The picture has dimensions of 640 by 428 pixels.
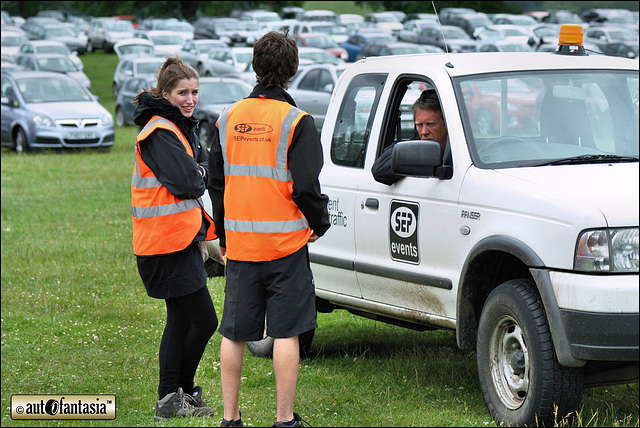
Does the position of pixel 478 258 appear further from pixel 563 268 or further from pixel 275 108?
pixel 275 108

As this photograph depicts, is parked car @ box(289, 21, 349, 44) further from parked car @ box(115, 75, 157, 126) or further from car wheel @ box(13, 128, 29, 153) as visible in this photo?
car wheel @ box(13, 128, 29, 153)

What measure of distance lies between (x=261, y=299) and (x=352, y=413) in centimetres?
117

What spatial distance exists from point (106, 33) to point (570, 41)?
60701mm

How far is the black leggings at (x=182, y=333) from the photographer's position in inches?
212

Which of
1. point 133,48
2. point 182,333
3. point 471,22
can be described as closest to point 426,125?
point 182,333

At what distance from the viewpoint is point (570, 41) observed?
628 cm

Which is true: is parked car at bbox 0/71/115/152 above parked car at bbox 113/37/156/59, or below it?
above

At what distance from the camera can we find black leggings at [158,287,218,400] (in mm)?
5391

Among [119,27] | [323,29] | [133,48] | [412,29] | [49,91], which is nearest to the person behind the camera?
→ [49,91]

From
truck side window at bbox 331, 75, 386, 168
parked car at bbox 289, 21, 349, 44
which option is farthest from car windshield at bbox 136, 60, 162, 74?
truck side window at bbox 331, 75, 386, 168

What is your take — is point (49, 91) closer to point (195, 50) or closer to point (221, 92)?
point (221, 92)

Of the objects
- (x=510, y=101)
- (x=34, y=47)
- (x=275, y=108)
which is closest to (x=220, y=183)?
(x=275, y=108)

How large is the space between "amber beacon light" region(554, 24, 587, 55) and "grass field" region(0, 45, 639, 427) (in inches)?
83.1

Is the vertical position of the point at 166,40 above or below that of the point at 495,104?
below
